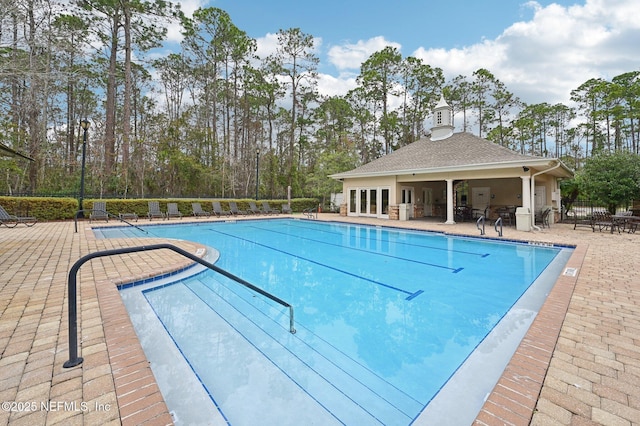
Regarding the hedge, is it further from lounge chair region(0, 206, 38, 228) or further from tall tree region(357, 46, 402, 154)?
tall tree region(357, 46, 402, 154)

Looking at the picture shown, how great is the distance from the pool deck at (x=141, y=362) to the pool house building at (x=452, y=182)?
27.9 ft

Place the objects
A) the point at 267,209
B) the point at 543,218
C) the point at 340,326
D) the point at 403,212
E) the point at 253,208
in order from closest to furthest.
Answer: the point at 340,326, the point at 543,218, the point at 403,212, the point at 253,208, the point at 267,209

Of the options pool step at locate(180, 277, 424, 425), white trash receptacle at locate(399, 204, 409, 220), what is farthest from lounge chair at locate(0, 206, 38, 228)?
white trash receptacle at locate(399, 204, 409, 220)

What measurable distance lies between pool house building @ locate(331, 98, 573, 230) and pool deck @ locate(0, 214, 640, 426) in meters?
8.50

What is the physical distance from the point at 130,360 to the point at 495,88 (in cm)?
3346

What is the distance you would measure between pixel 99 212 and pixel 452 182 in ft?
55.8

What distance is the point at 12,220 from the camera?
10.3 m

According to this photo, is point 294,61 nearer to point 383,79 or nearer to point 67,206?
point 383,79

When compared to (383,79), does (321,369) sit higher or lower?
lower

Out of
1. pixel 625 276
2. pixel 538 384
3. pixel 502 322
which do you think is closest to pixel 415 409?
pixel 538 384

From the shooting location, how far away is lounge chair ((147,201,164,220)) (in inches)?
584

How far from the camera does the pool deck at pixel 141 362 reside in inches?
69.4

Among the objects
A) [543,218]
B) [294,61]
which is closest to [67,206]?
[294,61]

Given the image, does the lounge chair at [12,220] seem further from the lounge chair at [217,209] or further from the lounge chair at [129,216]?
the lounge chair at [217,209]
